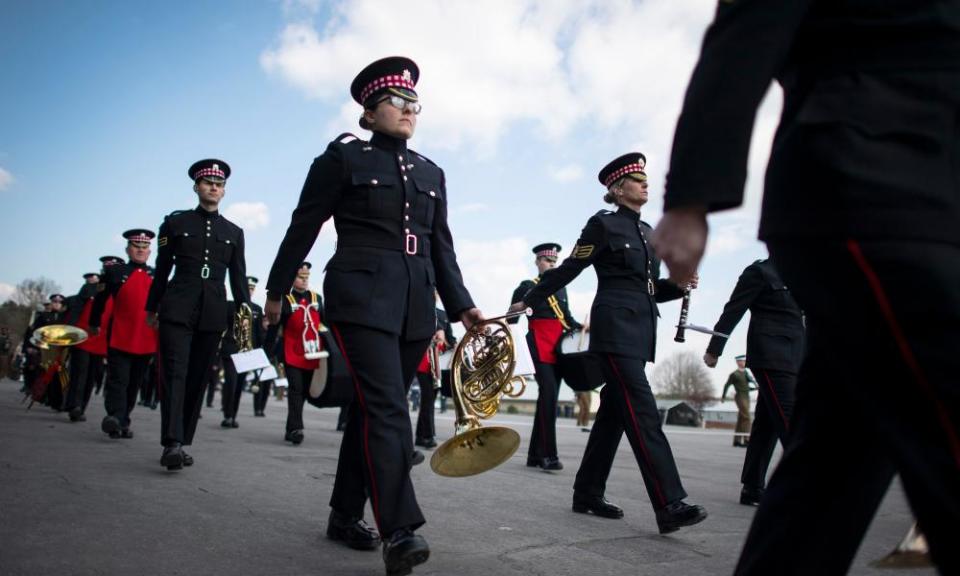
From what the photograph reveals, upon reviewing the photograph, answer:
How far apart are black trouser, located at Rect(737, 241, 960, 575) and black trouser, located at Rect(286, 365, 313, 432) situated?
7009mm

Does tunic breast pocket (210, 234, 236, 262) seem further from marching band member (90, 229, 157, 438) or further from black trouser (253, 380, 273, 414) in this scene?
black trouser (253, 380, 273, 414)

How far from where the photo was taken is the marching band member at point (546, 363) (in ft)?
26.9

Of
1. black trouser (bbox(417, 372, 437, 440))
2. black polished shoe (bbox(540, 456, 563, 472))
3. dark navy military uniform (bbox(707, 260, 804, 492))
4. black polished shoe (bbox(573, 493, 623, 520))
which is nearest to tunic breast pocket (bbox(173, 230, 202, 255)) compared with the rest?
black polished shoe (bbox(573, 493, 623, 520))

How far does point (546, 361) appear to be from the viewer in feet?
29.0

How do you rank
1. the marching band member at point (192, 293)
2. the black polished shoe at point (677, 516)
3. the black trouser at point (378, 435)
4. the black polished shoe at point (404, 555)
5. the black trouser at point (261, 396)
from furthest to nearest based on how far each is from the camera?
the black trouser at point (261, 396)
the marching band member at point (192, 293)
the black polished shoe at point (677, 516)
the black trouser at point (378, 435)
the black polished shoe at point (404, 555)

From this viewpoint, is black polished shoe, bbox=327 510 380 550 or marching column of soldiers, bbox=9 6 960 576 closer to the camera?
marching column of soldiers, bbox=9 6 960 576


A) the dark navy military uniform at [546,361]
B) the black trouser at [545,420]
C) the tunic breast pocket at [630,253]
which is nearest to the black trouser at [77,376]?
the dark navy military uniform at [546,361]

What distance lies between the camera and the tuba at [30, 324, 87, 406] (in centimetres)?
1097

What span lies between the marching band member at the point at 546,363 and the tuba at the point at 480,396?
3.14 meters

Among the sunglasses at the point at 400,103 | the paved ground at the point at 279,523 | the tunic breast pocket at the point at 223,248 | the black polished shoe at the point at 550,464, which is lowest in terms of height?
the paved ground at the point at 279,523

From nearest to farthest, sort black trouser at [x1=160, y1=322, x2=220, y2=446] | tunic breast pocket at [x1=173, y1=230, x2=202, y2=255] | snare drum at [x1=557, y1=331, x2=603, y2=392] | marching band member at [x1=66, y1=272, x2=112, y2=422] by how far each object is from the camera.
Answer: black trouser at [x1=160, y1=322, x2=220, y2=446] < tunic breast pocket at [x1=173, y1=230, x2=202, y2=255] < snare drum at [x1=557, y1=331, x2=603, y2=392] < marching band member at [x1=66, y1=272, x2=112, y2=422]

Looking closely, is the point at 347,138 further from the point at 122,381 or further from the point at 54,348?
the point at 54,348

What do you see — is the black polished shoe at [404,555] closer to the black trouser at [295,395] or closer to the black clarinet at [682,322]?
the black clarinet at [682,322]

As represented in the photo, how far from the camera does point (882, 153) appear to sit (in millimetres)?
1611
